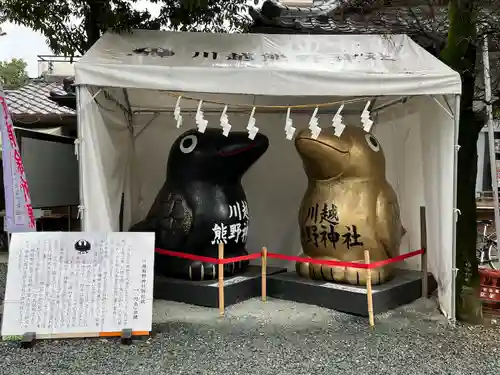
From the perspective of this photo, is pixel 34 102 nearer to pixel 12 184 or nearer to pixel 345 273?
pixel 12 184

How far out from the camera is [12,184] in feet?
14.6

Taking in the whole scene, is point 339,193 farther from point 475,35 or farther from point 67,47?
point 67,47

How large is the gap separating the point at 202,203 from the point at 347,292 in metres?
1.76

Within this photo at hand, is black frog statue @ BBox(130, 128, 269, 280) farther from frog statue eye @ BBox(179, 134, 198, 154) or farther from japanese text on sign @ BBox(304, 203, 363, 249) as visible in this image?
japanese text on sign @ BBox(304, 203, 363, 249)

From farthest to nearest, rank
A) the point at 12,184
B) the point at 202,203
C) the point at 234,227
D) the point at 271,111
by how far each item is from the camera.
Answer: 1. the point at 271,111
2. the point at 234,227
3. the point at 202,203
4. the point at 12,184

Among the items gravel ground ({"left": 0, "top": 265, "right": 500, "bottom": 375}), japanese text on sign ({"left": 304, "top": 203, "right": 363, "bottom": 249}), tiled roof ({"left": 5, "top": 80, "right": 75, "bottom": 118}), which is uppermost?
tiled roof ({"left": 5, "top": 80, "right": 75, "bottom": 118})

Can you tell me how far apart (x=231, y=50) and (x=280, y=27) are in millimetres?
4187

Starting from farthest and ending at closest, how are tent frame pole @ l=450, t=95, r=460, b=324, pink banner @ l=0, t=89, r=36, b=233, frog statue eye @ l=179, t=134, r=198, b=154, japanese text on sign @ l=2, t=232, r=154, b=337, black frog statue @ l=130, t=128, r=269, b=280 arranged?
frog statue eye @ l=179, t=134, r=198, b=154
black frog statue @ l=130, t=128, r=269, b=280
tent frame pole @ l=450, t=95, r=460, b=324
pink banner @ l=0, t=89, r=36, b=233
japanese text on sign @ l=2, t=232, r=154, b=337

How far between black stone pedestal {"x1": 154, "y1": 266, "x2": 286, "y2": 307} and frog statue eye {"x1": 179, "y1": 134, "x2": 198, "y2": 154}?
1.42 meters

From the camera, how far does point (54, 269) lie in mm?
4152

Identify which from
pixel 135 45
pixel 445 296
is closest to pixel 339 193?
pixel 445 296

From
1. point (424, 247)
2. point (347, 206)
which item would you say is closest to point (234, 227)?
point (347, 206)

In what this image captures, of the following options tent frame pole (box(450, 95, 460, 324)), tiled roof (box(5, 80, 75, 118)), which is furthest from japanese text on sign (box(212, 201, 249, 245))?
tiled roof (box(5, 80, 75, 118))

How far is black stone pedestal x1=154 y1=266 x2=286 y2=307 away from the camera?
17.0ft
